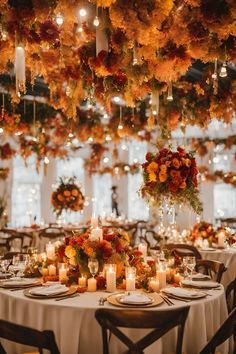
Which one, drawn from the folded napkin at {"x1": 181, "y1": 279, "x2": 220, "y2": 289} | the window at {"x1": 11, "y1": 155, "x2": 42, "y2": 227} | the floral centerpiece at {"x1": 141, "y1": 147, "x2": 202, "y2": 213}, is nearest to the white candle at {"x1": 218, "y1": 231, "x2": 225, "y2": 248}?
the floral centerpiece at {"x1": 141, "y1": 147, "x2": 202, "y2": 213}

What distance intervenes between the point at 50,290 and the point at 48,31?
7.42ft

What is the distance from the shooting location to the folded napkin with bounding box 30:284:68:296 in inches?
129

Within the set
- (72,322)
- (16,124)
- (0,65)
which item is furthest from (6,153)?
(72,322)

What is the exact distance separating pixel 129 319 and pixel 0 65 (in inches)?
137

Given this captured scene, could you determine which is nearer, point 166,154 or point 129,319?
point 129,319

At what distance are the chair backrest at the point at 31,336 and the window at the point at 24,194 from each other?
996 cm

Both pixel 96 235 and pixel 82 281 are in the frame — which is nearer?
pixel 82 281

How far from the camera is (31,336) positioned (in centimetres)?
244

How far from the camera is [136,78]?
4.71 m

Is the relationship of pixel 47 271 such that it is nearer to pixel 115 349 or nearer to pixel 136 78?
pixel 115 349

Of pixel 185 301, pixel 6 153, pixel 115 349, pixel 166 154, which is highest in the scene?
pixel 6 153

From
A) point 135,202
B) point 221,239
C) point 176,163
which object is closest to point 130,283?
point 176,163

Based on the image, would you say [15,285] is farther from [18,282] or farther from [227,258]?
[227,258]

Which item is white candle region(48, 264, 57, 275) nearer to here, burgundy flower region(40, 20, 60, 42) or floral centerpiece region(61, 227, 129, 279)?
floral centerpiece region(61, 227, 129, 279)
